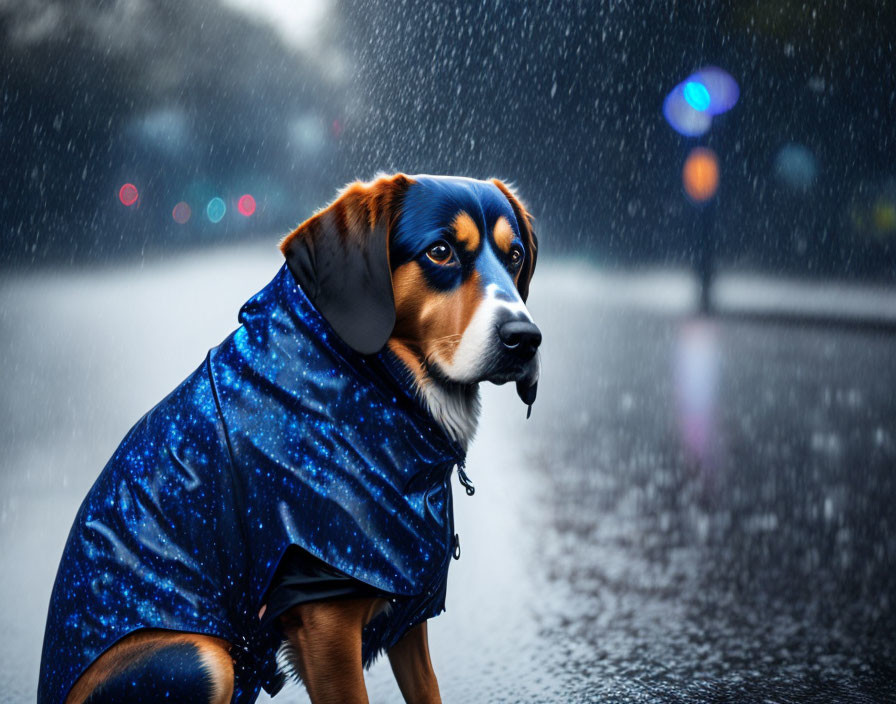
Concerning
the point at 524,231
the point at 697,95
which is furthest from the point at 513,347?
the point at 697,95

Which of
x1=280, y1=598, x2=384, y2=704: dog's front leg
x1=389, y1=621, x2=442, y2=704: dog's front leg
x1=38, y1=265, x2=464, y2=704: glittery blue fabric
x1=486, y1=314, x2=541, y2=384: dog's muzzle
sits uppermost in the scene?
x1=486, y1=314, x2=541, y2=384: dog's muzzle

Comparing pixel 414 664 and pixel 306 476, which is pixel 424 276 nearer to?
pixel 306 476

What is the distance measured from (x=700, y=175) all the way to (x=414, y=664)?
13172mm

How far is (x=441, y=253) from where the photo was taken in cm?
220

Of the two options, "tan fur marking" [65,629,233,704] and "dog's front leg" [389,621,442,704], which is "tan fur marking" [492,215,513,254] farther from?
"tan fur marking" [65,629,233,704]

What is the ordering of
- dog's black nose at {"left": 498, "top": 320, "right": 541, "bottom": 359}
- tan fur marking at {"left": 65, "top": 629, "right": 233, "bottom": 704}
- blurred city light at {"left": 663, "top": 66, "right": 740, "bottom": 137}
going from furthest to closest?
blurred city light at {"left": 663, "top": 66, "right": 740, "bottom": 137} → dog's black nose at {"left": 498, "top": 320, "right": 541, "bottom": 359} → tan fur marking at {"left": 65, "top": 629, "right": 233, "bottom": 704}

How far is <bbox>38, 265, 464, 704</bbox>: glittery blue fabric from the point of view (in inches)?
78.3

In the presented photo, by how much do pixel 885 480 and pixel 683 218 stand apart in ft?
34.7

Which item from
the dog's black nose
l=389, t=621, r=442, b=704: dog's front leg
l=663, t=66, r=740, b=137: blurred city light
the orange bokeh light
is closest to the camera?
the dog's black nose

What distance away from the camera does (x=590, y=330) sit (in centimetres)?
1289

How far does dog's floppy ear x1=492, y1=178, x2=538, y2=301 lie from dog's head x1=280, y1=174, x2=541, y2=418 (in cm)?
17

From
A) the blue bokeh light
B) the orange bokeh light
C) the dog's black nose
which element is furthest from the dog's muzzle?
the orange bokeh light

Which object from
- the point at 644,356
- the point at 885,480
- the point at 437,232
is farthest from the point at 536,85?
the point at 437,232

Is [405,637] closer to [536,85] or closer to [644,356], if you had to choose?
[644,356]
